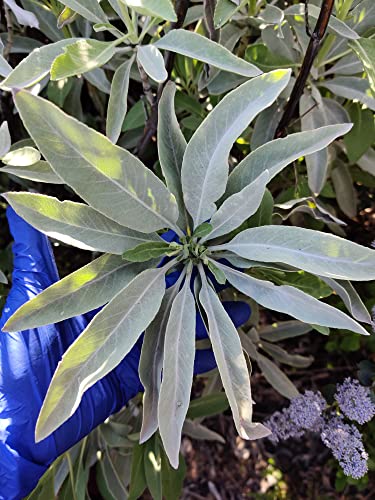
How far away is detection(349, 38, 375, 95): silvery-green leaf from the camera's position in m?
0.85

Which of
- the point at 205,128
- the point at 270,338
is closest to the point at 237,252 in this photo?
the point at 205,128

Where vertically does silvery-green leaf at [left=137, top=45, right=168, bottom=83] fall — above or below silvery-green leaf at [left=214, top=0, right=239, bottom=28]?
below

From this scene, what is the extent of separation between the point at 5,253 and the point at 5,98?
0.43m

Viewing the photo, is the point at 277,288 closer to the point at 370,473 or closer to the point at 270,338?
the point at 270,338

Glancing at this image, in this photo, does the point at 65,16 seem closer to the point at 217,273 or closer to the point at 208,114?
the point at 208,114

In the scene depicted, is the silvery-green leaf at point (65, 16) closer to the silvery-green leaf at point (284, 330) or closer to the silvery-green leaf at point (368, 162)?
the silvery-green leaf at point (368, 162)

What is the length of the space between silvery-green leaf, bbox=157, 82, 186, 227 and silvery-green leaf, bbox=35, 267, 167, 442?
0.17 metres

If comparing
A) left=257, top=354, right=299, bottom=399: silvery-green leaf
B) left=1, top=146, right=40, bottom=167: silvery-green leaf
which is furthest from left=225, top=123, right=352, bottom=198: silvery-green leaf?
left=257, top=354, right=299, bottom=399: silvery-green leaf

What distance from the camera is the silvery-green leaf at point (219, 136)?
0.71 m

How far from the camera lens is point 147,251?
789 millimetres

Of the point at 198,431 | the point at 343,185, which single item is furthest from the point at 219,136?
the point at 198,431

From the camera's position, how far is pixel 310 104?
110cm

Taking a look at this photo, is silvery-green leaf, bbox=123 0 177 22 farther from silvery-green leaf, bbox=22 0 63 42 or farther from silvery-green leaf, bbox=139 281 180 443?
silvery-green leaf, bbox=22 0 63 42

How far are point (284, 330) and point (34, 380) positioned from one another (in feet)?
2.39
